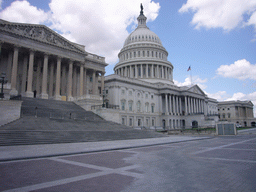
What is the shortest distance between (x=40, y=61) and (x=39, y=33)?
21.6ft

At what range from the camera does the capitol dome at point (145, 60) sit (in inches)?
3359

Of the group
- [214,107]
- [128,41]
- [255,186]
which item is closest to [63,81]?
[255,186]

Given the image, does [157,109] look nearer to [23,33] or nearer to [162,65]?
[162,65]

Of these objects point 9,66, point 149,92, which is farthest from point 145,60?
point 9,66

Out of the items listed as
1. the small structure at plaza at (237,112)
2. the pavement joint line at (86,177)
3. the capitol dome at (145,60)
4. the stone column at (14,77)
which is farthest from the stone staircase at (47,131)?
the small structure at plaza at (237,112)

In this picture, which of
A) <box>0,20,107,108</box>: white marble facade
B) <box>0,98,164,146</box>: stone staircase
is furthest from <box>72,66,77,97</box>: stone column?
<box>0,98,164,146</box>: stone staircase

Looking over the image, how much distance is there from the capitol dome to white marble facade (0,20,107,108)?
3526 cm

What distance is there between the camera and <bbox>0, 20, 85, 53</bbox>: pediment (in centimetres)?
3653

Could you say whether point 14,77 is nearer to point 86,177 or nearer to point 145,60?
point 86,177

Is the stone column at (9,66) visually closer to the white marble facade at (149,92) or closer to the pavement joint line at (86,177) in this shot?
the white marble facade at (149,92)

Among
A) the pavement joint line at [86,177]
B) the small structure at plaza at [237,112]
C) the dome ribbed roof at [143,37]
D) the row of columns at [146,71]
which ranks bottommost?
the pavement joint line at [86,177]

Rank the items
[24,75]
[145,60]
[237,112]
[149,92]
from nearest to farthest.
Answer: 1. [24,75]
2. [149,92]
3. [145,60]
4. [237,112]

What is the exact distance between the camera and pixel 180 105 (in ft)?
258

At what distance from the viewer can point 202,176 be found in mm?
7574
